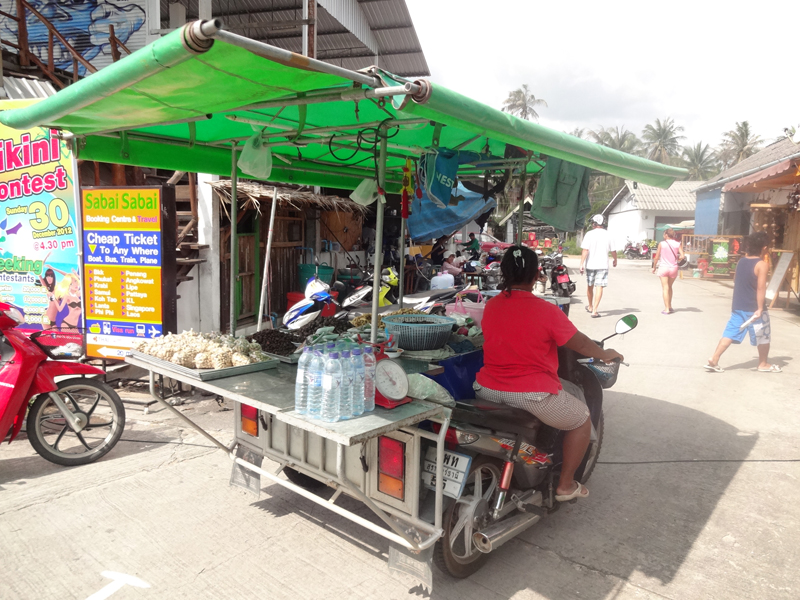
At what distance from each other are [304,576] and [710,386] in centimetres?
562

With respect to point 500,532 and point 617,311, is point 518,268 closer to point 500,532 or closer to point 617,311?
point 500,532

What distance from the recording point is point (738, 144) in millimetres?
50812

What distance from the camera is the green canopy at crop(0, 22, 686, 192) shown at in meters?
2.24

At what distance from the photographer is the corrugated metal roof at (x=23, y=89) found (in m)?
7.72

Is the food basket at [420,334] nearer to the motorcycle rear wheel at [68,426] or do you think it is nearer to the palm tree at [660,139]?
the motorcycle rear wheel at [68,426]

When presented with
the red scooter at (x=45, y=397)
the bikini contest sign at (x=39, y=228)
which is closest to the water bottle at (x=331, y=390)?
the red scooter at (x=45, y=397)

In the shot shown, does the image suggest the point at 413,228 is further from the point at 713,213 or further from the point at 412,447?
the point at 713,213

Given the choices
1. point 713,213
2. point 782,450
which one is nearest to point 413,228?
point 782,450

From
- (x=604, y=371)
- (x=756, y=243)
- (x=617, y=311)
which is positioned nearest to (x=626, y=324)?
(x=604, y=371)

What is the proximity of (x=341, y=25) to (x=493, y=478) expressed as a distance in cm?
1176

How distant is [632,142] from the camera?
5606 cm

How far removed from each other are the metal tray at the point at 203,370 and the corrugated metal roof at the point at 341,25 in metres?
9.52

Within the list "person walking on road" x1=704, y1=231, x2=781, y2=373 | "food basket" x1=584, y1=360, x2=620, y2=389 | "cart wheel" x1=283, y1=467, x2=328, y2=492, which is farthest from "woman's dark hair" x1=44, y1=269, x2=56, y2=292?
"person walking on road" x1=704, y1=231, x2=781, y2=373

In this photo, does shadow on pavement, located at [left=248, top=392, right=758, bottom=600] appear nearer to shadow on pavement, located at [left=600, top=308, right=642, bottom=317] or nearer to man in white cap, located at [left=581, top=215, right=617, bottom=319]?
man in white cap, located at [left=581, top=215, right=617, bottom=319]
